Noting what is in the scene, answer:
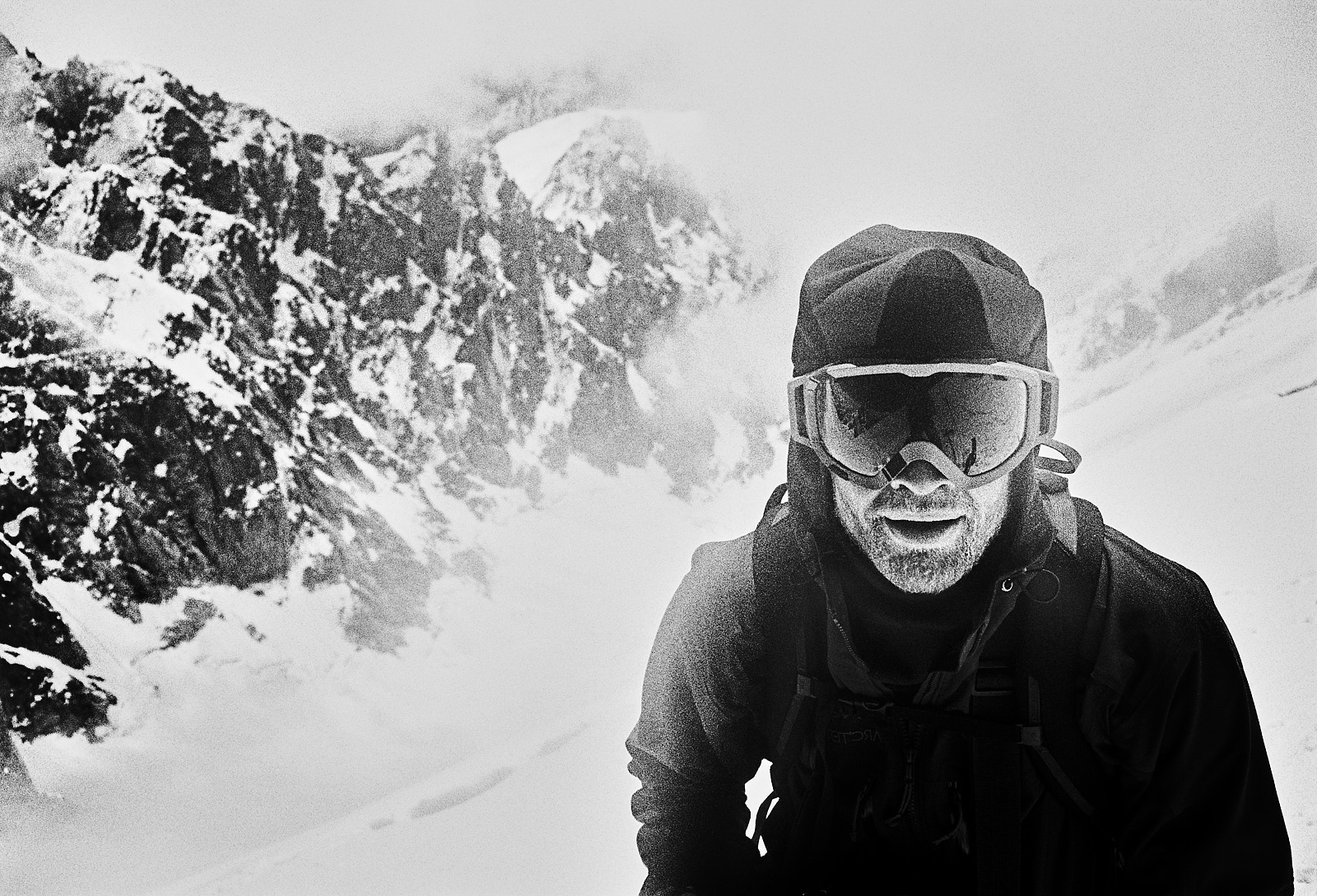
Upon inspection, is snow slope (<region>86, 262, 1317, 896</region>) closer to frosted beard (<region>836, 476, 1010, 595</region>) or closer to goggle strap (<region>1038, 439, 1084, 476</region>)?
goggle strap (<region>1038, 439, 1084, 476</region>)

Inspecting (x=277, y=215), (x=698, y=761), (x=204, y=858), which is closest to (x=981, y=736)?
(x=698, y=761)

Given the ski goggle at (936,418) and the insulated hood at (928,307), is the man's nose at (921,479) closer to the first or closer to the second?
the ski goggle at (936,418)

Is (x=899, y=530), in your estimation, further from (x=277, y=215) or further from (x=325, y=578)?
(x=277, y=215)

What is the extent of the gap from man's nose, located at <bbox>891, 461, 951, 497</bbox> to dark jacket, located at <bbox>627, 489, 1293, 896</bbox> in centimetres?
25

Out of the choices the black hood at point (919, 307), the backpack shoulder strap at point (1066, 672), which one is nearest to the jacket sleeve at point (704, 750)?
the black hood at point (919, 307)

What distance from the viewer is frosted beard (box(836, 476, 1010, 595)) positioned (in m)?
1.78

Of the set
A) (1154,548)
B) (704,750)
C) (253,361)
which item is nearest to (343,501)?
(253,361)

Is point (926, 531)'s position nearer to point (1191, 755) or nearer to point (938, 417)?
point (938, 417)

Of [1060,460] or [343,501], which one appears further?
[343,501]

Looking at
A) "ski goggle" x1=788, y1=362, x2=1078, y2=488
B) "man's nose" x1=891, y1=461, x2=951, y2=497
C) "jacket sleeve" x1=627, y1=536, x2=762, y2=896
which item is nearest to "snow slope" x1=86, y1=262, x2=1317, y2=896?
"jacket sleeve" x1=627, y1=536, x2=762, y2=896

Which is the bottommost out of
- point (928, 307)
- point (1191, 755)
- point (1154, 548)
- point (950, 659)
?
point (1191, 755)

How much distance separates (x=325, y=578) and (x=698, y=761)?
108ft

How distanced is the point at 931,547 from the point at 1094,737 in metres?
0.51

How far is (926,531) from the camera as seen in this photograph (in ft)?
5.87
